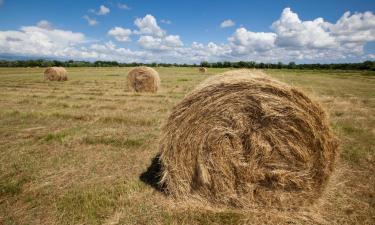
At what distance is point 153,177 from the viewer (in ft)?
17.5

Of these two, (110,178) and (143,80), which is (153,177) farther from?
(143,80)

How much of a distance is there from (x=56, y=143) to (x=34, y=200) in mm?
2878

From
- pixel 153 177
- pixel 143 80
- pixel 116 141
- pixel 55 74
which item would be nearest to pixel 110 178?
pixel 153 177

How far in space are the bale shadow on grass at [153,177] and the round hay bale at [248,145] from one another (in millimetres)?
307

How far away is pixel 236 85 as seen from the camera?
4547mm

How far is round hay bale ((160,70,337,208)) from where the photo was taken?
4316 mm

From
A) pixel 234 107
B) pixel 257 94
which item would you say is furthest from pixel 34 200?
pixel 257 94

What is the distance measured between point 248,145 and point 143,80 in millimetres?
13334

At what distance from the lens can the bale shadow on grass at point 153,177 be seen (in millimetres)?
4980

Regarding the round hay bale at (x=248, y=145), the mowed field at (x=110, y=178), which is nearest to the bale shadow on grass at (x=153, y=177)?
the mowed field at (x=110, y=178)

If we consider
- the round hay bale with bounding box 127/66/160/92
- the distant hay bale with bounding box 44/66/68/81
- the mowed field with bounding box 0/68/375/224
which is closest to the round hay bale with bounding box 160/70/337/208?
the mowed field with bounding box 0/68/375/224

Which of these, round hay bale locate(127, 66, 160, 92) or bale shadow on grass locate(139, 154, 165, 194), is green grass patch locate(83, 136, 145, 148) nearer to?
bale shadow on grass locate(139, 154, 165, 194)

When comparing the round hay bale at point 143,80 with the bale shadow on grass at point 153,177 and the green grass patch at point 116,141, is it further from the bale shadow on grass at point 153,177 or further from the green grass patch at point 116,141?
the bale shadow on grass at point 153,177

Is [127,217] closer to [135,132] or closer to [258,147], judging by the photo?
[258,147]
